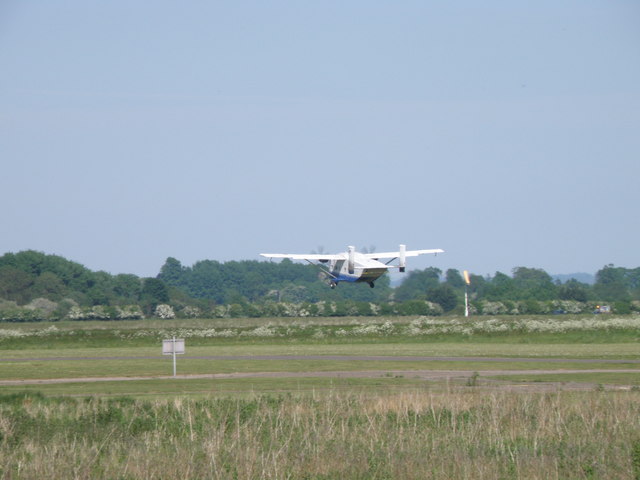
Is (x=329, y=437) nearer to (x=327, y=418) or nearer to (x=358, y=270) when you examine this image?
(x=327, y=418)

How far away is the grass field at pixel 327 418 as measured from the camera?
1115 inches

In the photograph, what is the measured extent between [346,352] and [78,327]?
53.9m

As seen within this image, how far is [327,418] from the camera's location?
3550 cm

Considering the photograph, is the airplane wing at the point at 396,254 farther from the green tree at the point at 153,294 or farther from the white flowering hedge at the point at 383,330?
the green tree at the point at 153,294

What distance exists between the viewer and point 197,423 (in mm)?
35281

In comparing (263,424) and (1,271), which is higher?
(1,271)

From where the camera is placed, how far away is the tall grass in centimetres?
2795

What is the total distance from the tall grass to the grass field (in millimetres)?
80

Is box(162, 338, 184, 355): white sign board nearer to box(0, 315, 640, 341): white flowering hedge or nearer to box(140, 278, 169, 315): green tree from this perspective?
box(0, 315, 640, 341): white flowering hedge

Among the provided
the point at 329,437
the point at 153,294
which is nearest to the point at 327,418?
the point at 329,437

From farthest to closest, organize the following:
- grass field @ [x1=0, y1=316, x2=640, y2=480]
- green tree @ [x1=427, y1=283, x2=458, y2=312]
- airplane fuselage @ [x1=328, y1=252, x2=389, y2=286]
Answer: green tree @ [x1=427, y1=283, x2=458, y2=312] < airplane fuselage @ [x1=328, y1=252, x2=389, y2=286] < grass field @ [x1=0, y1=316, x2=640, y2=480]

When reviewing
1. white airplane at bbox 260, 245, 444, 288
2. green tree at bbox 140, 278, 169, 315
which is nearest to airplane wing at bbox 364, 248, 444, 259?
white airplane at bbox 260, 245, 444, 288

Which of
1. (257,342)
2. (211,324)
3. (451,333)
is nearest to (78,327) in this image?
(211,324)

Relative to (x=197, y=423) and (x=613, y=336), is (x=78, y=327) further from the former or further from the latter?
(x=197, y=423)
